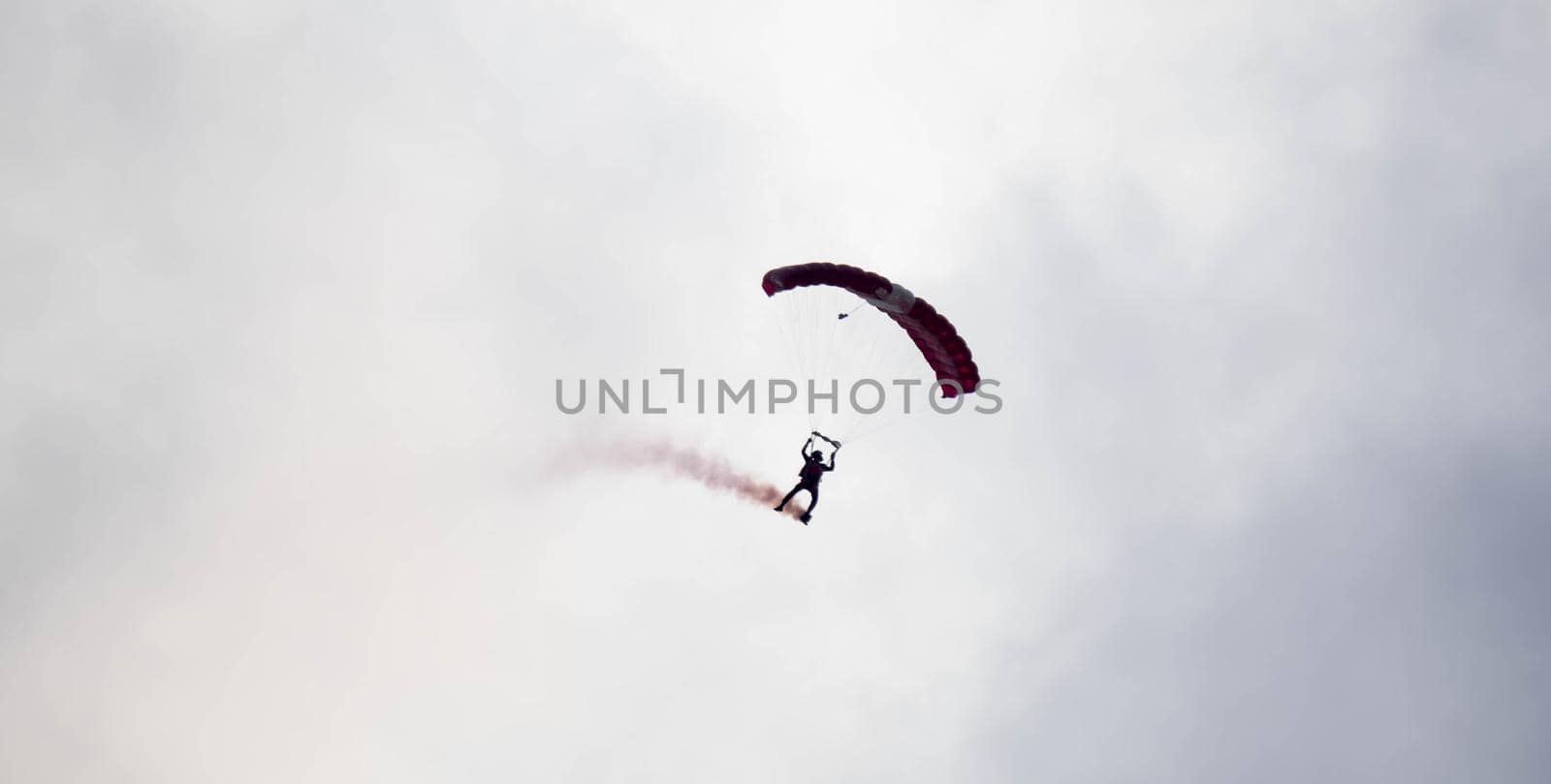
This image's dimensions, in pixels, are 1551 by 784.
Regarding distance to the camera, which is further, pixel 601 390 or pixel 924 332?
pixel 601 390

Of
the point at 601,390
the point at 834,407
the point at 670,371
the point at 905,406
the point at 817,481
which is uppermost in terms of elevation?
the point at 670,371

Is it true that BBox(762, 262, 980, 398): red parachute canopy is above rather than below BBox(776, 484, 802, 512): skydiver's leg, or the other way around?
above

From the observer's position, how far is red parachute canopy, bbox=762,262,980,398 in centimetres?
2977

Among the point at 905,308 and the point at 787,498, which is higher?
the point at 905,308

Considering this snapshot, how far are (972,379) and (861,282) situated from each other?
399cm

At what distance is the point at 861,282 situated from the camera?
29.9m

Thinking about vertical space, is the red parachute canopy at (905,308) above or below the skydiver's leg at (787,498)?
above

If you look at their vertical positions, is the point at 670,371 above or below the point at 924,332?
above

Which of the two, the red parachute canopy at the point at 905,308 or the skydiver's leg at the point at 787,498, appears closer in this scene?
the red parachute canopy at the point at 905,308

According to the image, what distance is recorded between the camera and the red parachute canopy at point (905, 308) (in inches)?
1172

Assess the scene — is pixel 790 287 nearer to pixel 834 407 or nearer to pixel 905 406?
pixel 834 407

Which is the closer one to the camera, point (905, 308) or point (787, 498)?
point (905, 308)

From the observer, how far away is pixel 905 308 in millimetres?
30797

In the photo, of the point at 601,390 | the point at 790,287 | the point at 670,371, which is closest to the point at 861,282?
the point at 790,287
